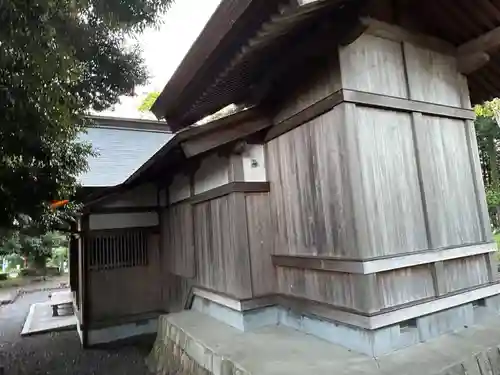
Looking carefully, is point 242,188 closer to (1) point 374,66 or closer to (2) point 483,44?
(1) point 374,66

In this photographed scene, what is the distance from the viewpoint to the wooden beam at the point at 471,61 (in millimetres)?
3814

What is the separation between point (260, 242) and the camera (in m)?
4.22

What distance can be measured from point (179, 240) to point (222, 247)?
181cm

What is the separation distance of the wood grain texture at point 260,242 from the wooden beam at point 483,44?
8.59ft

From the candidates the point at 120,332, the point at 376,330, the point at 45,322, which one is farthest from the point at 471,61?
the point at 45,322

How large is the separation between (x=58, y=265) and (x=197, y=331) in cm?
1963

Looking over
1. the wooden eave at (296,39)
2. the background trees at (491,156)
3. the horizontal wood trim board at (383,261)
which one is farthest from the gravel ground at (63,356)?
the background trees at (491,156)

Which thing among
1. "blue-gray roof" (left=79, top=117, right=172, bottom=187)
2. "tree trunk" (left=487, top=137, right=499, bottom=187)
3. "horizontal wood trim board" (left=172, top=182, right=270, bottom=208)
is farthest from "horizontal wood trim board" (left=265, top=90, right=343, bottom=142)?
"tree trunk" (left=487, top=137, right=499, bottom=187)

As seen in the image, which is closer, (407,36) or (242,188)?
(407,36)

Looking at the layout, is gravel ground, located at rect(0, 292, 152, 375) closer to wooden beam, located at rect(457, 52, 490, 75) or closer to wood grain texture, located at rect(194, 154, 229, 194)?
wood grain texture, located at rect(194, 154, 229, 194)

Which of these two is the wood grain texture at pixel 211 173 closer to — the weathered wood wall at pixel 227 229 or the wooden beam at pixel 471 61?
the weathered wood wall at pixel 227 229

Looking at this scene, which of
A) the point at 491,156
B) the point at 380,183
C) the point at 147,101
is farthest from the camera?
the point at 147,101

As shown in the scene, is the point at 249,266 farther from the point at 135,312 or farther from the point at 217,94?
the point at 135,312

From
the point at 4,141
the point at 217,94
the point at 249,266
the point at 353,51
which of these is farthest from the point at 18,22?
the point at 249,266
